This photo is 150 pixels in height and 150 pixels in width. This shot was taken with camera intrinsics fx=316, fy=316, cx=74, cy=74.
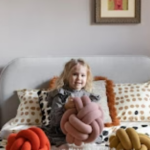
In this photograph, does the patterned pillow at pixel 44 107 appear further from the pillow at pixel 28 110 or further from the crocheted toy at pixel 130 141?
the crocheted toy at pixel 130 141

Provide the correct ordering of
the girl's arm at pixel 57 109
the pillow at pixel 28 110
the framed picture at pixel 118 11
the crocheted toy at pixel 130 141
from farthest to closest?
the framed picture at pixel 118 11
the pillow at pixel 28 110
the girl's arm at pixel 57 109
the crocheted toy at pixel 130 141

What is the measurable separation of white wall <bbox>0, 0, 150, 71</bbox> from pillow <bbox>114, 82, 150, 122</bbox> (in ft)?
1.45

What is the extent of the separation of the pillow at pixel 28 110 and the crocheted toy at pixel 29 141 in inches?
26.9

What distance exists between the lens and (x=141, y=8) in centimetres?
272

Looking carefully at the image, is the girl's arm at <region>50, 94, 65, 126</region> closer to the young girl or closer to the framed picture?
the young girl

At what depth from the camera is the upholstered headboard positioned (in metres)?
2.54

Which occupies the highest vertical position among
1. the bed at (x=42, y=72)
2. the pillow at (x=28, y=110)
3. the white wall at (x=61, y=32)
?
the white wall at (x=61, y=32)

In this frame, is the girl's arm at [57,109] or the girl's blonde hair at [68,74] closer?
the girl's arm at [57,109]

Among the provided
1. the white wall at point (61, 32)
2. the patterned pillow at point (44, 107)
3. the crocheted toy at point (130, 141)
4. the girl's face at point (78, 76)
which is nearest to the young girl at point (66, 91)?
the girl's face at point (78, 76)

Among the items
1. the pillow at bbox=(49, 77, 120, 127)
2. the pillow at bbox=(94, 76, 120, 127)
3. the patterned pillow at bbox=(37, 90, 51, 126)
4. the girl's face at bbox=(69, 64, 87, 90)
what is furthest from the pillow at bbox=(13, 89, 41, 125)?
the pillow at bbox=(94, 76, 120, 127)

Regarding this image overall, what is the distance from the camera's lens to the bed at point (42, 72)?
254 centimetres

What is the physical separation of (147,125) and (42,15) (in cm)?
127

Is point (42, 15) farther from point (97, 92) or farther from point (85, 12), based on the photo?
point (97, 92)

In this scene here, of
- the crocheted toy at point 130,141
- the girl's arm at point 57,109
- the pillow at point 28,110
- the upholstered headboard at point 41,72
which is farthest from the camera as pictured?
the upholstered headboard at point 41,72
